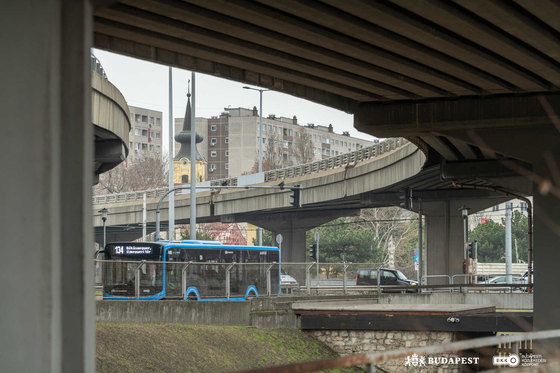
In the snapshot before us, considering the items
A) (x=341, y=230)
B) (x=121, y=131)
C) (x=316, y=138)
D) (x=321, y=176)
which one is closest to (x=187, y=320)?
(x=121, y=131)

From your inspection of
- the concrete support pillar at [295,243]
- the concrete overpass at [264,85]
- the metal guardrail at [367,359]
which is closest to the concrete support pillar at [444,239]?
the concrete overpass at [264,85]

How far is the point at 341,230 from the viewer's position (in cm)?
6944

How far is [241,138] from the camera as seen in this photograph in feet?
442

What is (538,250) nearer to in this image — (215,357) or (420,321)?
(420,321)

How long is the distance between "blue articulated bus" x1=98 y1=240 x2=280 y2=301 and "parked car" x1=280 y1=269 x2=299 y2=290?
22.7 inches

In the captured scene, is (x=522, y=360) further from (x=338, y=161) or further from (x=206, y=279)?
(x=338, y=161)

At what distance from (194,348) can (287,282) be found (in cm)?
891

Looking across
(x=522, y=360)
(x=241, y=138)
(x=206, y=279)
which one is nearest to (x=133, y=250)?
(x=206, y=279)

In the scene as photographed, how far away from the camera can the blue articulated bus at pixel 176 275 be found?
62.8 feet

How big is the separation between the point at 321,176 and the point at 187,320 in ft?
80.8

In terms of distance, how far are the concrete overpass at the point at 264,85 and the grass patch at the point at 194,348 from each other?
5.93 metres

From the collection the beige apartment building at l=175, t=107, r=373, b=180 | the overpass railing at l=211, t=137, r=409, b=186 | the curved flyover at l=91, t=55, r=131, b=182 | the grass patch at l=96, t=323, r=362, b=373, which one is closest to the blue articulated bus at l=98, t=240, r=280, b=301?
the grass patch at l=96, t=323, r=362, b=373
